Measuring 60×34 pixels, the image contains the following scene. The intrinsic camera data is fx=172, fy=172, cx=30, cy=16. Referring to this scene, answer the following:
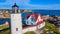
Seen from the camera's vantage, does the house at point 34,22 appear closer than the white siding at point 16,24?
No

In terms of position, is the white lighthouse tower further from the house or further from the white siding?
the house

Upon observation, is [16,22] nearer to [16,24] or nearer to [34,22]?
[16,24]

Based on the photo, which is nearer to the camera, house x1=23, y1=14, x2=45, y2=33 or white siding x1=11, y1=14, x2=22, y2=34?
white siding x1=11, y1=14, x2=22, y2=34

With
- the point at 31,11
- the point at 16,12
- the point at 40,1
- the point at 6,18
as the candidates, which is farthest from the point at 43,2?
the point at 6,18

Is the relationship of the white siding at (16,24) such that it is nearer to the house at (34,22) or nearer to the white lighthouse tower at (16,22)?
the white lighthouse tower at (16,22)

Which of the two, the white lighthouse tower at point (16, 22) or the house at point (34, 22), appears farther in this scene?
the house at point (34, 22)

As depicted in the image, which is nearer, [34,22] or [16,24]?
[16,24]

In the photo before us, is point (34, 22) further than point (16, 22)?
Yes

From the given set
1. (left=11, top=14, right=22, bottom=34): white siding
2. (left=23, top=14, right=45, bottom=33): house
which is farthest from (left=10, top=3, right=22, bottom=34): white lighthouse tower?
(left=23, top=14, right=45, bottom=33): house

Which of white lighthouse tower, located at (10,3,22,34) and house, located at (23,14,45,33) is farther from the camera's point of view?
house, located at (23,14,45,33)

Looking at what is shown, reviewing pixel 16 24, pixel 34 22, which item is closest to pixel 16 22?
pixel 16 24

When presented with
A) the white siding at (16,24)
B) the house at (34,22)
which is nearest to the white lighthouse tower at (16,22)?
the white siding at (16,24)

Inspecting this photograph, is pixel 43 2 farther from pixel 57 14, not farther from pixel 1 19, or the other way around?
pixel 1 19

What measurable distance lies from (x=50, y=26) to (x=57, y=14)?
1.85ft
